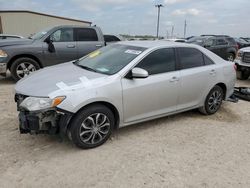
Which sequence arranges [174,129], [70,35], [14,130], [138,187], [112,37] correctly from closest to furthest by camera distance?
[138,187], [14,130], [174,129], [70,35], [112,37]

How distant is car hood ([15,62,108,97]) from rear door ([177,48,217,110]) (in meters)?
1.60

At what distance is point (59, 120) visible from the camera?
135 inches

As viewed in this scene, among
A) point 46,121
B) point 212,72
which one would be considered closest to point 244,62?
point 212,72

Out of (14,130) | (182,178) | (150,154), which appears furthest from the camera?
(14,130)

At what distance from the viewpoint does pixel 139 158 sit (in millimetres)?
3535

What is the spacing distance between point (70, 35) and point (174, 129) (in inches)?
202

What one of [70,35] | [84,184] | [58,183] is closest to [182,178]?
[84,184]

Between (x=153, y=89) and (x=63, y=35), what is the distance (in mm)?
4939

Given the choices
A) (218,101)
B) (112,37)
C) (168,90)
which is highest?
(112,37)

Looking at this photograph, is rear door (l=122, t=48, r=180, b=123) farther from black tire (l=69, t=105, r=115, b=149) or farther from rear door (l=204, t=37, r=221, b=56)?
rear door (l=204, t=37, r=221, b=56)

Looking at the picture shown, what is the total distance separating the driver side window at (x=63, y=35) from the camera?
7.97m

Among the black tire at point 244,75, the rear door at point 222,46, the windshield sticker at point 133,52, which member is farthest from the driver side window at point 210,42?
the windshield sticker at point 133,52

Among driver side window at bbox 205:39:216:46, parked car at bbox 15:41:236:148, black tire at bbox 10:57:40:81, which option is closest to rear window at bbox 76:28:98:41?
black tire at bbox 10:57:40:81

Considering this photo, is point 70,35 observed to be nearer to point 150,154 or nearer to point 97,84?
point 97,84
